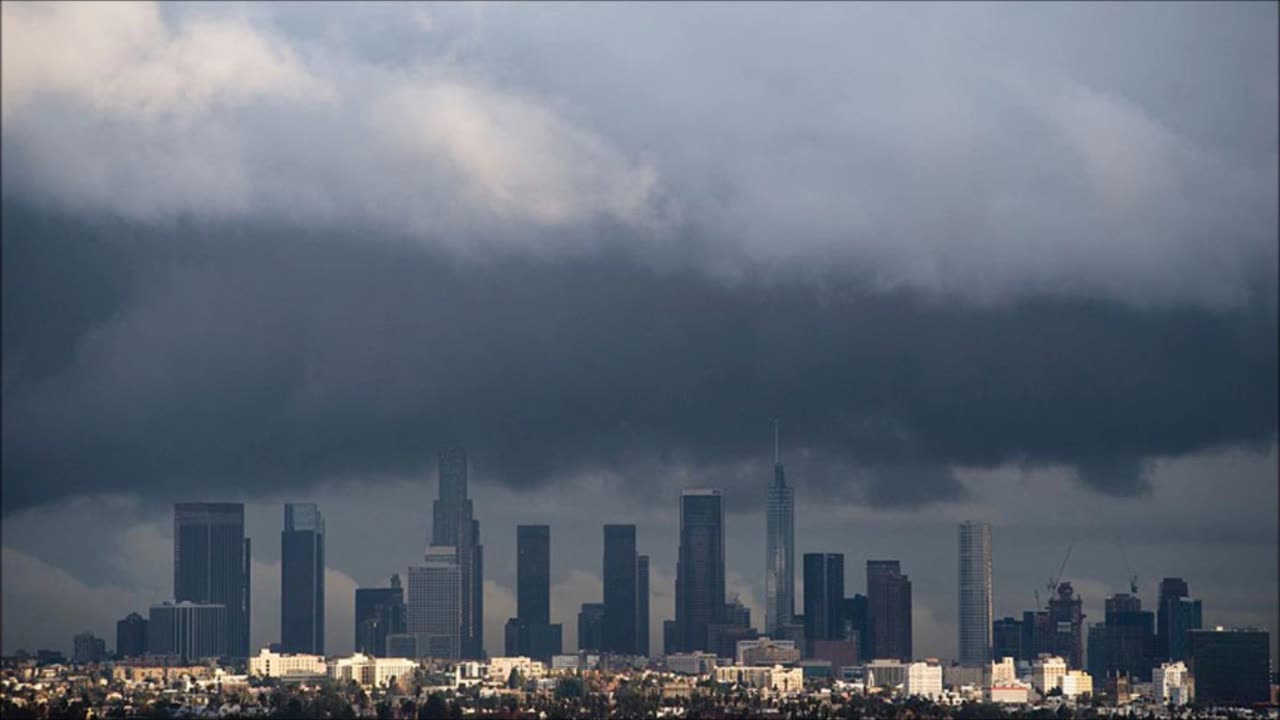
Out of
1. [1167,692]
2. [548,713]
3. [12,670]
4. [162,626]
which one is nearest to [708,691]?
[548,713]

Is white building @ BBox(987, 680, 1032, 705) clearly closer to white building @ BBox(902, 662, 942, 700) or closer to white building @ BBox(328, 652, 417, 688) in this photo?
white building @ BBox(902, 662, 942, 700)

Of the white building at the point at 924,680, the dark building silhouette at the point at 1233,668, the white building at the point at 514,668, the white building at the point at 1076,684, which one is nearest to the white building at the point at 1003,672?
the white building at the point at 924,680

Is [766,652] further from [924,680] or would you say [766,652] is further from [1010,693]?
[1010,693]

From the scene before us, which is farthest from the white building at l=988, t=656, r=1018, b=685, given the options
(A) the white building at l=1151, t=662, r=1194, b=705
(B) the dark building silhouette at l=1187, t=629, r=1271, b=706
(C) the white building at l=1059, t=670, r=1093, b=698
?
(B) the dark building silhouette at l=1187, t=629, r=1271, b=706

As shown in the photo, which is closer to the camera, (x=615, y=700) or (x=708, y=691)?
(x=615, y=700)

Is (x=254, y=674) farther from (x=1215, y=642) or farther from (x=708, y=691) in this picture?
(x=1215, y=642)

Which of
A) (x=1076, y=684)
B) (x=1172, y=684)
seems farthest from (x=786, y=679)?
(x=1172, y=684)
